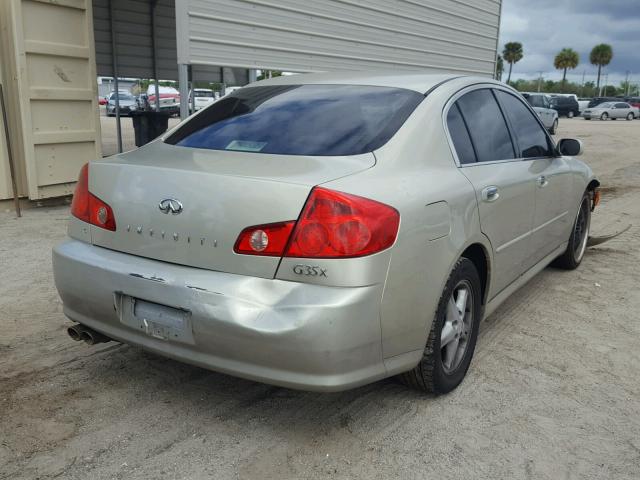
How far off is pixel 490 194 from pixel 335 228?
4.12 ft

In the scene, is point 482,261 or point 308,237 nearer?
point 308,237

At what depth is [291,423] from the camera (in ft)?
9.45

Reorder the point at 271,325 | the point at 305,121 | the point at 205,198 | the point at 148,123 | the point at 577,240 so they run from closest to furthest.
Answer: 1. the point at 271,325
2. the point at 205,198
3. the point at 305,121
4. the point at 577,240
5. the point at 148,123

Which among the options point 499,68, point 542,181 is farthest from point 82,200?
point 499,68

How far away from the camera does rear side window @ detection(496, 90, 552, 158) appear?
13.4 ft

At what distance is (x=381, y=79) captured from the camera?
353cm

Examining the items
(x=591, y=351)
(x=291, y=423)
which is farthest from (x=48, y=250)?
(x=591, y=351)

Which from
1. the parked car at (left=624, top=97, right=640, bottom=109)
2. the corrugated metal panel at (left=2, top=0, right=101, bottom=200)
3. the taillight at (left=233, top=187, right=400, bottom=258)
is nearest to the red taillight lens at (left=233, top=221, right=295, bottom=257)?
the taillight at (left=233, top=187, right=400, bottom=258)

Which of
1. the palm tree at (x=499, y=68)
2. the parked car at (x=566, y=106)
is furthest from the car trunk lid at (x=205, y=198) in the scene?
the parked car at (x=566, y=106)

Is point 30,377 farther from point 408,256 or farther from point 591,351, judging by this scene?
point 591,351

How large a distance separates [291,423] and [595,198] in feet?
13.4

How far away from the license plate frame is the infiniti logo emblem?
1.28ft

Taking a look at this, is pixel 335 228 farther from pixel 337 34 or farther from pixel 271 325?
pixel 337 34

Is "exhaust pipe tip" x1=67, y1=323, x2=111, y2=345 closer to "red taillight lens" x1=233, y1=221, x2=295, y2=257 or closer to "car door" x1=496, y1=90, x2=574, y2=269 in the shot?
"red taillight lens" x1=233, y1=221, x2=295, y2=257
